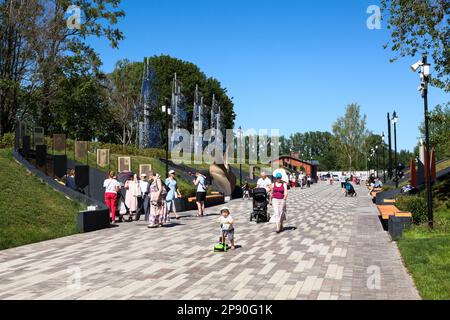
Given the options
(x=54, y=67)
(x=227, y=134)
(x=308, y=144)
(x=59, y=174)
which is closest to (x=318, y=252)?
(x=59, y=174)

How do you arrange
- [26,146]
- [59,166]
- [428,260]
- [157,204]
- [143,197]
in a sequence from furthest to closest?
[26,146]
[59,166]
[143,197]
[157,204]
[428,260]

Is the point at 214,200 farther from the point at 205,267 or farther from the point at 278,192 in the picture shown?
the point at 205,267

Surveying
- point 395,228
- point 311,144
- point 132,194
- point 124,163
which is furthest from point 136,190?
point 311,144

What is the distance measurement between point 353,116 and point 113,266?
94407 mm

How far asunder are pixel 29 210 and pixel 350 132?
91.0 metres

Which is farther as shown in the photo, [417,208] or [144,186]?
[144,186]

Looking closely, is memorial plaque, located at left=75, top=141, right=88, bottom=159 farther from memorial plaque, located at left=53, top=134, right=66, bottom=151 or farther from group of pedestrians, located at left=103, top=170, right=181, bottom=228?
group of pedestrians, located at left=103, top=170, right=181, bottom=228

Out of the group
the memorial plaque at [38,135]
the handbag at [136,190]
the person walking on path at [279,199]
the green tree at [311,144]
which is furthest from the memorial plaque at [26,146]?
the green tree at [311,144]

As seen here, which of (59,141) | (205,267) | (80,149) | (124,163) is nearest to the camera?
(205,267)

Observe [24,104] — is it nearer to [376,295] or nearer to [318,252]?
[318,252]

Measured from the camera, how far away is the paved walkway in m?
7.16

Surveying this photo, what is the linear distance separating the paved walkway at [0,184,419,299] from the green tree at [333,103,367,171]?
286 ft

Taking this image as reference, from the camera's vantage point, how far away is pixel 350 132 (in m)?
100
